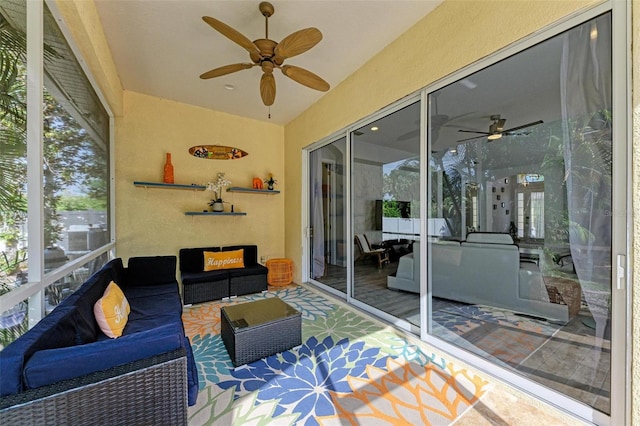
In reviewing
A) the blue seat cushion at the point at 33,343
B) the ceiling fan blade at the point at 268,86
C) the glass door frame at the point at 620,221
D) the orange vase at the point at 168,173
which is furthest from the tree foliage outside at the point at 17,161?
the glass door frame at the point at 620,221

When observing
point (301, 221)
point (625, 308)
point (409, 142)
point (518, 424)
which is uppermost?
point (409, 142)

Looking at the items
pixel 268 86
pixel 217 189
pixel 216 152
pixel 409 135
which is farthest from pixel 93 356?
pixel 216 152

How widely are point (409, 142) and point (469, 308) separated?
6.14 feet

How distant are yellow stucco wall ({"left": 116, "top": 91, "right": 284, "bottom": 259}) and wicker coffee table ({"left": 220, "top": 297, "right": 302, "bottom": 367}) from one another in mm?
2324

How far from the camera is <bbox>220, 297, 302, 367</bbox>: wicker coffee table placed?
6.92 ft

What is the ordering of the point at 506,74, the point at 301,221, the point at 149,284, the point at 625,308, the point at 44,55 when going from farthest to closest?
the point at 301,221
the point at 149,284
the point at 506,74
the point at 44,55
the point at 625,308

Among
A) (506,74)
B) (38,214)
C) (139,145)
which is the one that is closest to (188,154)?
(139,145)

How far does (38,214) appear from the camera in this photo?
1517mm

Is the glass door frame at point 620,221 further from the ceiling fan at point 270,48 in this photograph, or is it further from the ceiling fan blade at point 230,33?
the ceiling fan blade at point 230,33

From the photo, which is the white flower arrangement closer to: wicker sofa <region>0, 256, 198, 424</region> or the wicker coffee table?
the wicker coffee table

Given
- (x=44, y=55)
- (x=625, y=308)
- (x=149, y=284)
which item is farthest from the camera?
(x=149, y=284)

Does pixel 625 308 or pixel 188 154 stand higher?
pixel 188 154

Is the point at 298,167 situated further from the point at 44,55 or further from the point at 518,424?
the point at 518,424

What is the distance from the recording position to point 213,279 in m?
3.69
